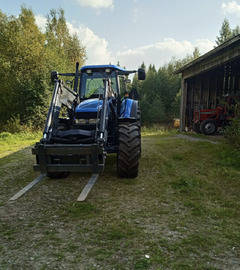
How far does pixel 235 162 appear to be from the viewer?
243 inches

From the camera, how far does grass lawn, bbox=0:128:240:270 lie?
2.43 m

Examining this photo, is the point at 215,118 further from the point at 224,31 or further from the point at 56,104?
the point at 224,31

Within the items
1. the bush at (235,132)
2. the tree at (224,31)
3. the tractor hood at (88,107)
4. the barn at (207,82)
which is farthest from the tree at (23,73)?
the tree at (224,31)

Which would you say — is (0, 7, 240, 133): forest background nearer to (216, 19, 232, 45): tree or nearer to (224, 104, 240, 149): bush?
(224, 104, 240, 149): bush

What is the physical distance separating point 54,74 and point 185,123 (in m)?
12.0

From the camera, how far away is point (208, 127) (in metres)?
11.9

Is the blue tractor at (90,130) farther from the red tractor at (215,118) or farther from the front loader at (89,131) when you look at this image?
the red tractor at (215,118)

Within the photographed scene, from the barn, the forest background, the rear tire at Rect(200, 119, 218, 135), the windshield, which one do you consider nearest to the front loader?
the windshield

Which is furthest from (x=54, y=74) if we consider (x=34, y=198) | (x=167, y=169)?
(x=167, y=169)

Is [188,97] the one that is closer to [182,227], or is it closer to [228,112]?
[228,112]

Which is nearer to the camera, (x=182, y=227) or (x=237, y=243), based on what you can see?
(x=237, y=243)

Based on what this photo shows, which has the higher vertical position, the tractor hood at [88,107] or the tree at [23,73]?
the tree at [23,73]

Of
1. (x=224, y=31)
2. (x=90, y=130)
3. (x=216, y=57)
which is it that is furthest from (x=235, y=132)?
(x=224, y=31)

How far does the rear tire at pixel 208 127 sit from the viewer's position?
1190cm
